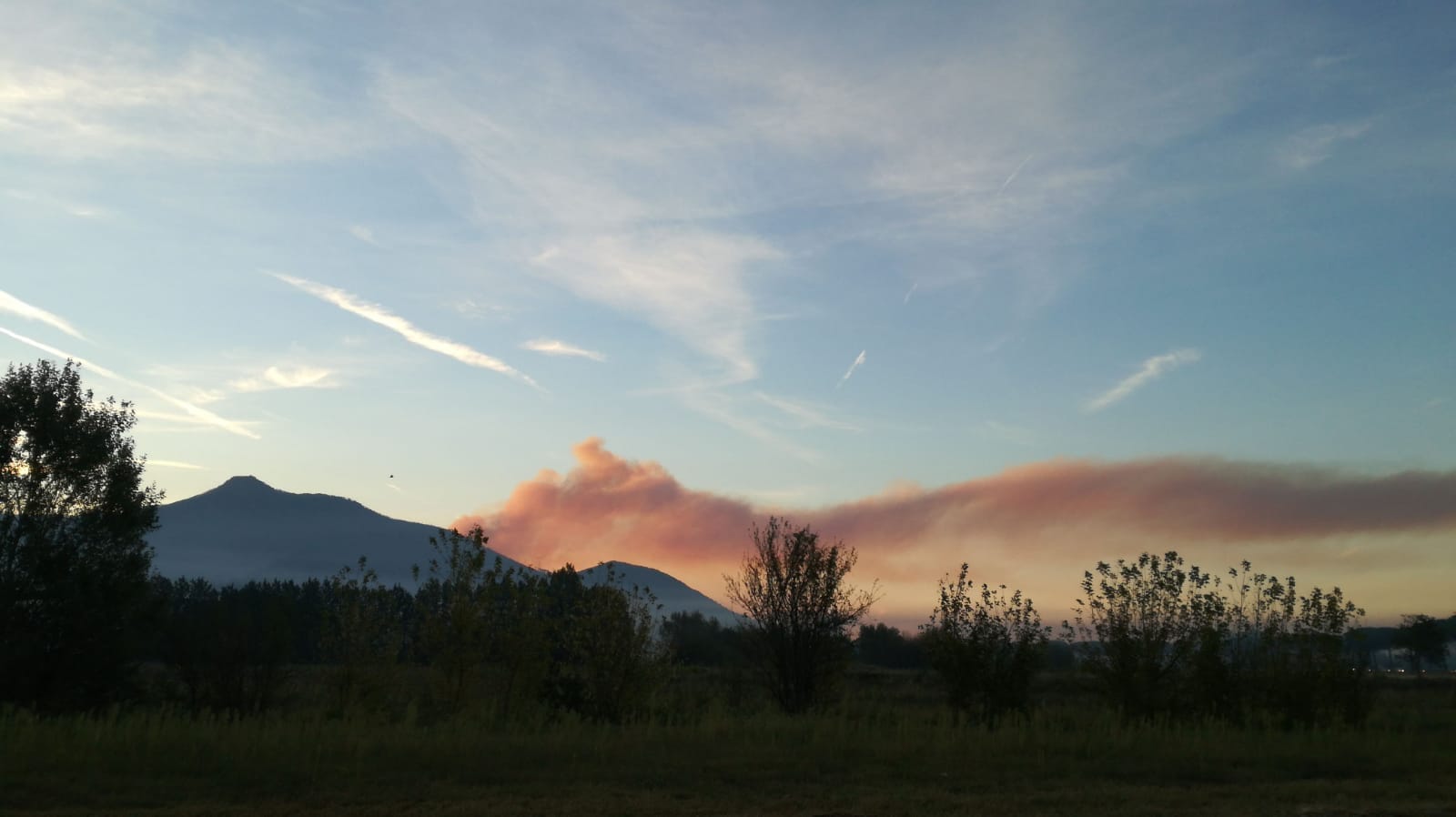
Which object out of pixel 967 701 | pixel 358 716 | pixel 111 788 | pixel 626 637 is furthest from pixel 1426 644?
pixel 111 788

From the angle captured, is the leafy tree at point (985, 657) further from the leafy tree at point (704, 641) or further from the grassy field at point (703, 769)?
the leafy tree at point (704, 641)

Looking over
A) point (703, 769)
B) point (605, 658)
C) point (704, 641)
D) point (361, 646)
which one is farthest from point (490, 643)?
point (704, 641)

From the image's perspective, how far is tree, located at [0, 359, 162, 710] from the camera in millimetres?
34312

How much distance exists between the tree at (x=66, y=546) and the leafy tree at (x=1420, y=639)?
92.6m

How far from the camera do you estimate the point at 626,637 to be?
24.2m

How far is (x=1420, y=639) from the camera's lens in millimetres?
85000

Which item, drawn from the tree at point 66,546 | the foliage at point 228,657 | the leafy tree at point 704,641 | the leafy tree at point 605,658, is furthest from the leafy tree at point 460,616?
the leafy tree at point 704,641

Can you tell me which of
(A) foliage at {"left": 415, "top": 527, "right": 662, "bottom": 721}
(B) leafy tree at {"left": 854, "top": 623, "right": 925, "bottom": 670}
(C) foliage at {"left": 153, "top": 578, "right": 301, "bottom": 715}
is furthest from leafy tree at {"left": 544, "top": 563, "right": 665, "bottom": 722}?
(B) leafy tree at {"left": 854, "top": 623, "right": 925, "bottom": 670}

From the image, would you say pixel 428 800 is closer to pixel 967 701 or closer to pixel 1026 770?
pixel 1026 770

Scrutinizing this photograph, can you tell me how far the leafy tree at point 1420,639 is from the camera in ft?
277

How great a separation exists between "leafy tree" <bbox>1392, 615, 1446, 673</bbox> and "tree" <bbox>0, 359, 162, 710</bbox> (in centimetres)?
9264

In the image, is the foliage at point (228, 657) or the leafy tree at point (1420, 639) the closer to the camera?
the foliage at point (228, 657)

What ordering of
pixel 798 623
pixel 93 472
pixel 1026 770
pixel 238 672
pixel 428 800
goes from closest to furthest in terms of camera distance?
pixel 428 800
pixel 1026 770
pixel 798 623
pixel 238 672
pixel 93 472

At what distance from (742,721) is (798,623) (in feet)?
28.2
